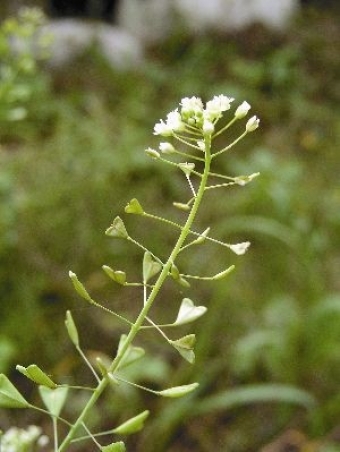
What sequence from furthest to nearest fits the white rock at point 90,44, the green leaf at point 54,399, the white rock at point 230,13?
the white rock at point 230,13 < the white rock at point 90,44 < the green leaf at point 54,399

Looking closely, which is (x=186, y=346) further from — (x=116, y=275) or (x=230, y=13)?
(x=230, y=13)

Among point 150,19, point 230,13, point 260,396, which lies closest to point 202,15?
point 230,13

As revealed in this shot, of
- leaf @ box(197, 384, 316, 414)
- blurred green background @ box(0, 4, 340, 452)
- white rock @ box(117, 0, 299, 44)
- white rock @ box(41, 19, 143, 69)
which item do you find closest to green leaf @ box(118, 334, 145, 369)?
blurred green background @ box(0, 4, 340, 452)

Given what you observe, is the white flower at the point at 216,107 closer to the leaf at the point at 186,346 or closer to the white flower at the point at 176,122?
the white flower at the point at 176,122

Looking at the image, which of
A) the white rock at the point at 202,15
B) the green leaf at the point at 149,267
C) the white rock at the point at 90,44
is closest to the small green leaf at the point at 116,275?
the green leaf at the point at 149,267

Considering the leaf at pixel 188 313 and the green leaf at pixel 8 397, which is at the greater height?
the leaf at pixel 188 313

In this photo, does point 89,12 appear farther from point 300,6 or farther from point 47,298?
point 47,298

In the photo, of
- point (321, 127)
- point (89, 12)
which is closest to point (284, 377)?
point (321, 127)

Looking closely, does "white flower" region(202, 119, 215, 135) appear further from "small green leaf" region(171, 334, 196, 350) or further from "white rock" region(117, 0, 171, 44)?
"white rock" region(117, 0, 171, 44)
